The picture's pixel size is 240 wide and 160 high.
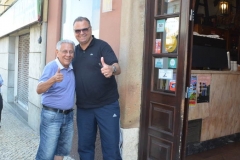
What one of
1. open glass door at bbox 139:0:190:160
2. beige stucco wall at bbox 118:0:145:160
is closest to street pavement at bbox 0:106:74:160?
beige stucco wall at bbox 118:0:145:160

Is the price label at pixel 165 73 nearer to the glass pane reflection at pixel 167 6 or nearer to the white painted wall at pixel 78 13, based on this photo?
the glass pane reflection at pixel 167 6

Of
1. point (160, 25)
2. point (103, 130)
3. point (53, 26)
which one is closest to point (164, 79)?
point (160, 25)

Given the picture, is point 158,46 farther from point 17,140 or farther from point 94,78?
point 17,140

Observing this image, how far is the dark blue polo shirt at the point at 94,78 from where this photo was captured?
125 inches

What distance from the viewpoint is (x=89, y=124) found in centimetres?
338

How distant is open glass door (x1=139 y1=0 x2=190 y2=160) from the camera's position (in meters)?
3.21

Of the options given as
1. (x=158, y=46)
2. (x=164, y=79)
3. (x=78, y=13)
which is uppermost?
(x=78, y=13)

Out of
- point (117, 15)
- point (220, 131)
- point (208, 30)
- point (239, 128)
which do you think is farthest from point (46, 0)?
point (239, 128)

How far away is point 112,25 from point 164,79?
1096mm

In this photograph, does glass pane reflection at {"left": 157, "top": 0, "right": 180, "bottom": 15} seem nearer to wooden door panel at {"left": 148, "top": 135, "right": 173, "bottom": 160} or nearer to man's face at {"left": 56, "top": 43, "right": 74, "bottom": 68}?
man's face at {"left": 56, "top": 43, "right": 74, "bottom": 68}

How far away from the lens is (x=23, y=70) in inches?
370

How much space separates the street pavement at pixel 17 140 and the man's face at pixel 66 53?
86.1 inches

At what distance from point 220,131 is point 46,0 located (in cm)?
457

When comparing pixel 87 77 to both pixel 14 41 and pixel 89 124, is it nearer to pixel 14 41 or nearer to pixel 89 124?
pixel 89 124
